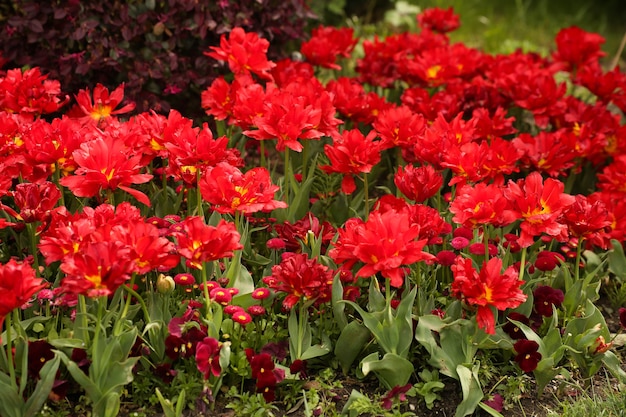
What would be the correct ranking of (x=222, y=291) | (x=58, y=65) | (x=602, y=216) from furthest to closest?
(x=58, y=65)
(x=602, y=216)
(x=222, y=291)

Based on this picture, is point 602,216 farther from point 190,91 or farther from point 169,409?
point 190,91

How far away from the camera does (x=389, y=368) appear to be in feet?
7.47

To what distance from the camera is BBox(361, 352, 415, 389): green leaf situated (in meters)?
2.24

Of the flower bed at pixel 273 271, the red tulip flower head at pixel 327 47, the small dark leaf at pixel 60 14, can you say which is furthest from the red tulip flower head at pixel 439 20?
the small dark leaf at pixel 60 14

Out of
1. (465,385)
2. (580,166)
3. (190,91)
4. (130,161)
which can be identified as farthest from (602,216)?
(190,91)

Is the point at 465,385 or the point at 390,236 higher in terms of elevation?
the point at 390,236

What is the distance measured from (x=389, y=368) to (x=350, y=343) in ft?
0.49

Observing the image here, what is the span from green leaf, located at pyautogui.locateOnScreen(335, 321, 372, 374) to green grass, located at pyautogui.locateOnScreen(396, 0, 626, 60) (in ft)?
12.0

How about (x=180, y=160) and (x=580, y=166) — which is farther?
(x=580, y=166)

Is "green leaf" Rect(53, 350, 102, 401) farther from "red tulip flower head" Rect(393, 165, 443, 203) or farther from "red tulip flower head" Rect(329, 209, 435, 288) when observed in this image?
"red tulip flower head" Rect(393, 165, 443, 203)

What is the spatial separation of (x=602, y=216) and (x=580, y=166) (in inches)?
41.8

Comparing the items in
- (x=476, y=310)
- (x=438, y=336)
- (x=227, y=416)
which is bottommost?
(x=227, y=416)

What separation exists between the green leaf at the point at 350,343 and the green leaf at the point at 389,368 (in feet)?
0.25

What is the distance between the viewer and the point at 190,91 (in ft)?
12.1
